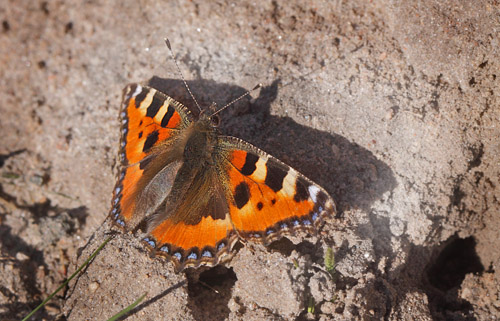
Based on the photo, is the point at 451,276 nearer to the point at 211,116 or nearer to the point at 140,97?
the point at 211,116

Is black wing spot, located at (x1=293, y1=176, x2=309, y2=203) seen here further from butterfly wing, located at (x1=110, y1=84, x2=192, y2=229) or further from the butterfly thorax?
butterfly wing, located at (x1=110, y1=84, x2=192, y2=229)

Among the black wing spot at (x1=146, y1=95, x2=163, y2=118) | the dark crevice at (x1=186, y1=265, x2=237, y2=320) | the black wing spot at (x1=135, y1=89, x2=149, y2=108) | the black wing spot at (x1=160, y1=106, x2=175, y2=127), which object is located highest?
the black wing spot at (x1=135, y1=89, x2=149, y2=108)

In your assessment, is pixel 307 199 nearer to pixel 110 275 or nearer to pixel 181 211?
pixel 181 211

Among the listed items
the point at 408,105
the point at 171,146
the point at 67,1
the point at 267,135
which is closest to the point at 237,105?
the point at 267,135

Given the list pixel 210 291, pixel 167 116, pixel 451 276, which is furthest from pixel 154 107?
pixel 451 276

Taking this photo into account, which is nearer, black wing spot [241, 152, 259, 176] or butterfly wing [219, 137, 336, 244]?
butterfly wing [219, 137, 336, 244]

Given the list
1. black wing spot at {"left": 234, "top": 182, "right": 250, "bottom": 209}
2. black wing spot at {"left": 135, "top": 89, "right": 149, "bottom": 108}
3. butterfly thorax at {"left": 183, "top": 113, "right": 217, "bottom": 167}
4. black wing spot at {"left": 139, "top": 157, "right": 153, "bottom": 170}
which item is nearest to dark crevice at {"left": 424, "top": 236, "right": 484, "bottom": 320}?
black wing spot at {"left": 234, "top": 182, "right": 250, "bottom": 209}
